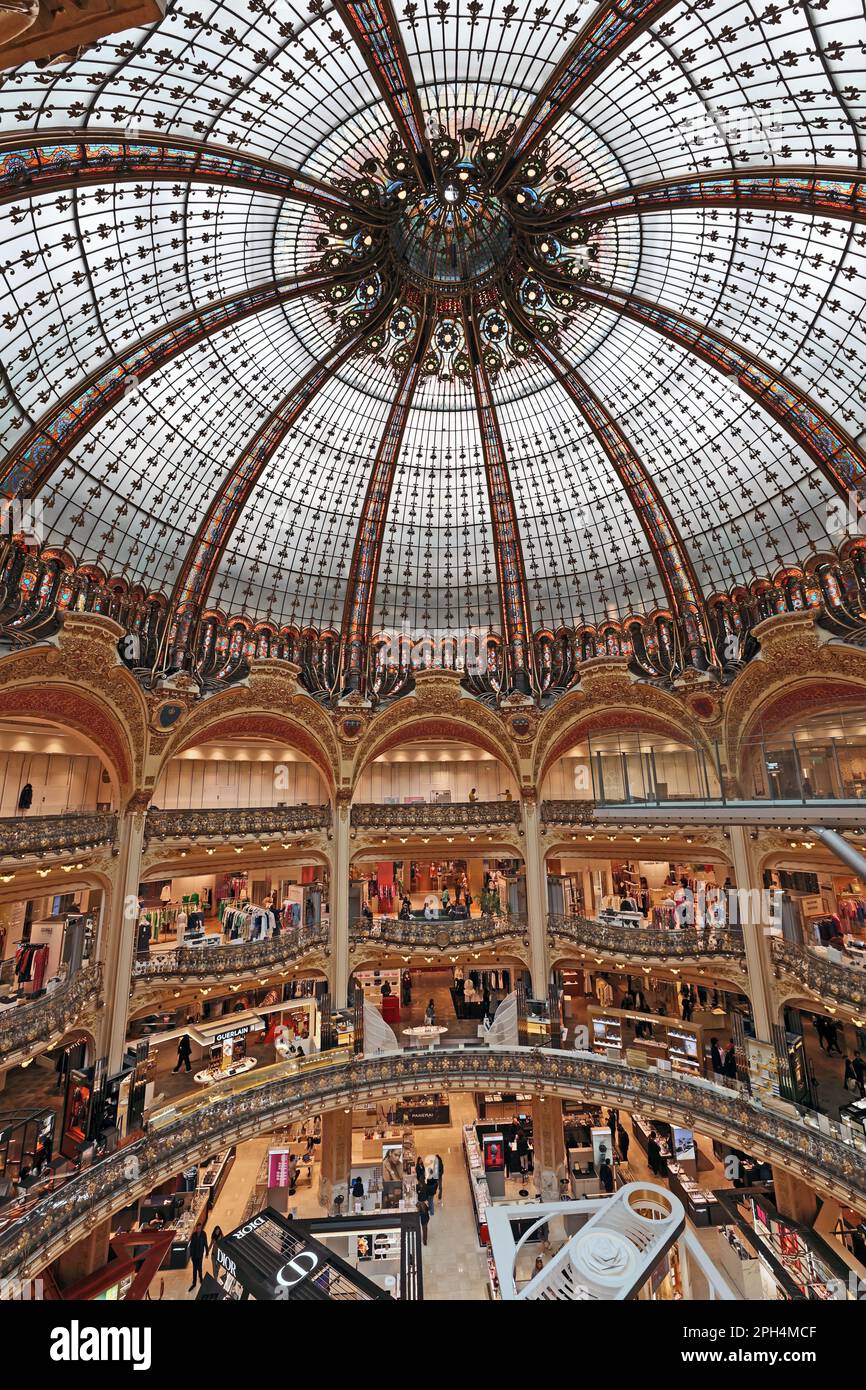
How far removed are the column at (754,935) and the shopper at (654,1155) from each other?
6.72 meters

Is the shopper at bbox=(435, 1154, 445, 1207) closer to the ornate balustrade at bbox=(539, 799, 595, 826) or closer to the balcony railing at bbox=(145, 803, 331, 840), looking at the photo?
the balcony railing at bbox=(145, 803, 331, 840)

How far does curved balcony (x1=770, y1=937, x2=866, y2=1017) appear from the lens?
23.3 metres

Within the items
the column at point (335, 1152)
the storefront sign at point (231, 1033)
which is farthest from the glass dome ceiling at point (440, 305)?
the column at point (335, 1152)

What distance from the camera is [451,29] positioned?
55.2 feet

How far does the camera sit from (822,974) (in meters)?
24.8

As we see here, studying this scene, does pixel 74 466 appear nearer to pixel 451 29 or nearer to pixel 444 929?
pixel 451 29

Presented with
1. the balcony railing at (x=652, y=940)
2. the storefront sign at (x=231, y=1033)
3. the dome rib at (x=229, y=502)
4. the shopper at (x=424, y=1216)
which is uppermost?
the dome rib at (x=229, y=502)

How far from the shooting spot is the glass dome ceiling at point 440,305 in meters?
16.5

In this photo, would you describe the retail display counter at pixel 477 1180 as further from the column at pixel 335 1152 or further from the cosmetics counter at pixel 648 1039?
the cosmetics counter at pixel 648 1039

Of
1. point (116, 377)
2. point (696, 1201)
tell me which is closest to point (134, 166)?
point (116, 377)

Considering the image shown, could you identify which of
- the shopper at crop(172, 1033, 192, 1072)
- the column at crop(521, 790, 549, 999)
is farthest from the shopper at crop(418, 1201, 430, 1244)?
the shopper at crop(172, 1033, 192, 1072)

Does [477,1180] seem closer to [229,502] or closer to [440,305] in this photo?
[229,502]
